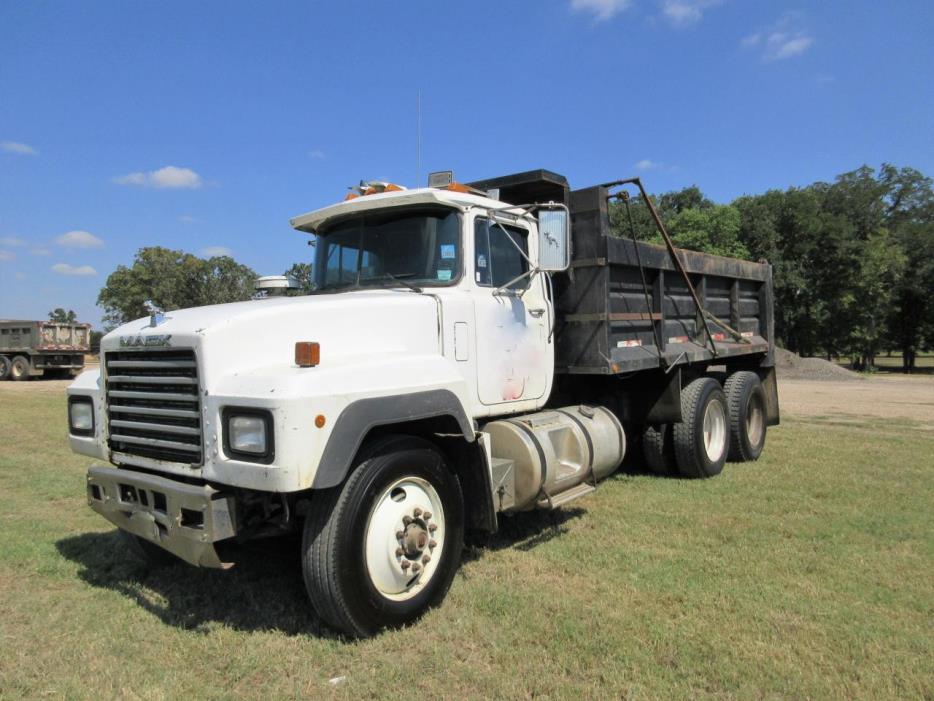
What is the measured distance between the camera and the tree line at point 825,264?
3925 cm

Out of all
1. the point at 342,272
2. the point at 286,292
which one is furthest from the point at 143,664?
the point at 286,292

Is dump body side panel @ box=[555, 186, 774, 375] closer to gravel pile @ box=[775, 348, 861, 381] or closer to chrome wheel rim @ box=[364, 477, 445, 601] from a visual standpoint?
chrome wheel rim @ box=[364, 477, 445, 601]

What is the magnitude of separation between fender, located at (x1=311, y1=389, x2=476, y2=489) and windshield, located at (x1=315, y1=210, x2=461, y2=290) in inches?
40.4

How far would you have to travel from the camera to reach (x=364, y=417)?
131 inches

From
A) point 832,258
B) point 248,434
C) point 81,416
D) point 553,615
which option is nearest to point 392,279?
point 248,434

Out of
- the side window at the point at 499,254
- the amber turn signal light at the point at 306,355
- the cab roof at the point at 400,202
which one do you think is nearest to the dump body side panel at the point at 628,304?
the side window at the point at 499,254

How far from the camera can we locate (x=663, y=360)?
6.84 metres

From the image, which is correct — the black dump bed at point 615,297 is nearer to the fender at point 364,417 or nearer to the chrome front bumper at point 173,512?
the fender at point 364,417

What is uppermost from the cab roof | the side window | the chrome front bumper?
the cab roof

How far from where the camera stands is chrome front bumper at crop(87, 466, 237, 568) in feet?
10.4

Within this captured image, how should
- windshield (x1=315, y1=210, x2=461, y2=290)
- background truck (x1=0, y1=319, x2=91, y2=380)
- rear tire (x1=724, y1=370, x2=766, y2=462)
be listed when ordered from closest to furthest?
windshield (x1=315, y1=210, x2=461, y2=290), rear tire (x1=724, y1=370, x2=766, y2=462), background truck (x1=0, y1=319, x2=91, y2=380)

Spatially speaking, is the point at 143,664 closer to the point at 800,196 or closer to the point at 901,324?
the point at 800,196

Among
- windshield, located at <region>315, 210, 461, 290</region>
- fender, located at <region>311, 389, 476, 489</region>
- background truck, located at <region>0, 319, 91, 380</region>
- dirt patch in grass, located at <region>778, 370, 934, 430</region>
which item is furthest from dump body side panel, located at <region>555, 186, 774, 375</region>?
background truck, located at <region>0, 319, 91, 380</region>

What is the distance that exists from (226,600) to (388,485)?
1418 millimetres
